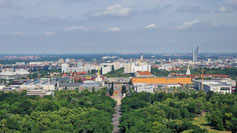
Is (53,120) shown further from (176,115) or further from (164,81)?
(164,81)

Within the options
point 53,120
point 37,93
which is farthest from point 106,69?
point 53,120

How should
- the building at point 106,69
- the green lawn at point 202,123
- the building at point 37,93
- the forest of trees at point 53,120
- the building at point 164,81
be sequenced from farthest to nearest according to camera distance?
the building at point 106,69
the building at point 164,81
the building at point 37,93
the green lawn at point 202,123
the forest of trees at point 53,120

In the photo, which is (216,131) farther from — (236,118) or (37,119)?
A: (37,119)

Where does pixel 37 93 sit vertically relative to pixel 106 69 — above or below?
below

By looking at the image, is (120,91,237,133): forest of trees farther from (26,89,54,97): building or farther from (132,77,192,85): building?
(132,77,192,85): building

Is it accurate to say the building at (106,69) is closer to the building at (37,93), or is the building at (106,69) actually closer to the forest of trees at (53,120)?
the building at (37,93)

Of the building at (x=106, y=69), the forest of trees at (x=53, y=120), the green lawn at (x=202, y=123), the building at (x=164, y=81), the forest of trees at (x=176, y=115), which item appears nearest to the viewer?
the forest of trees at (x=176, y=115)

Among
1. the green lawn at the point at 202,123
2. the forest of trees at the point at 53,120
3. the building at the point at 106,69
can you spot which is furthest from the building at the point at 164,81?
the forest of trees at the point at 53,120

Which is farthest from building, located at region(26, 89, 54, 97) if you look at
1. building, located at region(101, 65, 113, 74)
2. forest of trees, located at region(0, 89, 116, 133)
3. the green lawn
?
building, located at region(101, 65, 113, 74)

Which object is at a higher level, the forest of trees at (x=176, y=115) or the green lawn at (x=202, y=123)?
the forest of trees at (x=176, y=115)
